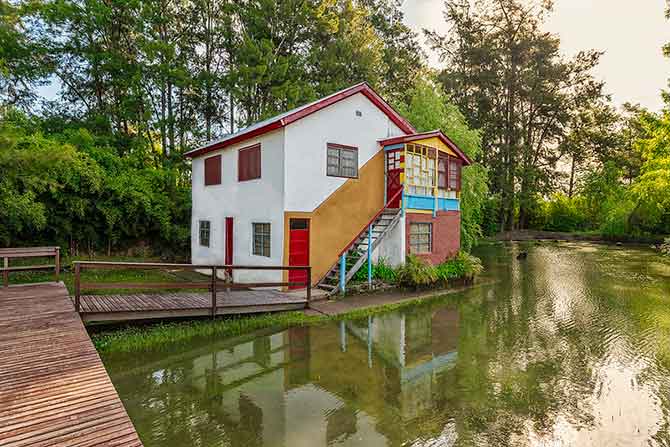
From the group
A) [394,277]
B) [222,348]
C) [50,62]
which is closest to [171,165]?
[50,62]

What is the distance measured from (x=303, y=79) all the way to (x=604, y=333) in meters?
22.1

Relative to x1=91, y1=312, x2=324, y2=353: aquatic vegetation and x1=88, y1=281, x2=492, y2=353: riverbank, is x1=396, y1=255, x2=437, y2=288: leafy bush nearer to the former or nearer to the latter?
x1=88, y1=281, x2=492, y2=353: riverbank

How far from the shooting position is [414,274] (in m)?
14.0

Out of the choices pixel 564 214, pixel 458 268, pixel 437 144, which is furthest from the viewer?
pixel 564 214

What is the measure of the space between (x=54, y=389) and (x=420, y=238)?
43.2 feet

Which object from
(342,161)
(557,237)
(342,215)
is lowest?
(557,237)

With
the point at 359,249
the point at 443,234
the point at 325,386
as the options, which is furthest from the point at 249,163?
the point at 325,386

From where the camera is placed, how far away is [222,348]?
26.4 ft

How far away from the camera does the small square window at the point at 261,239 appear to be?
515 inches

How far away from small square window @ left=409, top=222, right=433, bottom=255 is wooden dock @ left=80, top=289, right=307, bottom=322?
5.81 metres

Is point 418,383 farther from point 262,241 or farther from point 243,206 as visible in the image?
point 243,206

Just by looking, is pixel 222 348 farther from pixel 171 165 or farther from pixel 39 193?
pixel 171 165

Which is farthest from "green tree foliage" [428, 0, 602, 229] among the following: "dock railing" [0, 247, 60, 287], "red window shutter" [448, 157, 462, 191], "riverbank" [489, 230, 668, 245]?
"dock railing" [0, 247, 60, 287]

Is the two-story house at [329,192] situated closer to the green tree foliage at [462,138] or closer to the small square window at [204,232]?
the small square window at [204,232]
